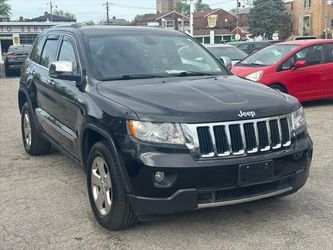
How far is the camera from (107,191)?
4.00 metres

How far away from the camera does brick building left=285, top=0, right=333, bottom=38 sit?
2677 inches

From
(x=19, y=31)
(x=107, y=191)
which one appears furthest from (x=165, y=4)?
(x=107, y=191)

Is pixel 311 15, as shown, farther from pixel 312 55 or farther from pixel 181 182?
pixel 181 182

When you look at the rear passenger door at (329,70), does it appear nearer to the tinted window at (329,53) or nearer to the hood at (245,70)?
the tinted window at (329,53)

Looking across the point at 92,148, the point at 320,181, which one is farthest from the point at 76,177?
the point at 320,181

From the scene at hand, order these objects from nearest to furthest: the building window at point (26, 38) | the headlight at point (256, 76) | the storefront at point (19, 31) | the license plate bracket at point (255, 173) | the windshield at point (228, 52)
A: the license plate bracket at point (255, 173), the headlight at point (256, 76), the windshield at point (228, 52), the storefront at point (19, 31), the building window at point (26, 38)

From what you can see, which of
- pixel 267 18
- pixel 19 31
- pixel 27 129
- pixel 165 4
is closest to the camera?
pixel 27 129

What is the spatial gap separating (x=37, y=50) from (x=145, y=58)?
2416 millimetres

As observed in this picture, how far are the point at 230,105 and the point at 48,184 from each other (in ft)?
8.62

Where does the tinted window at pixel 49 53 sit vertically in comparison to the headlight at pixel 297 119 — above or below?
above

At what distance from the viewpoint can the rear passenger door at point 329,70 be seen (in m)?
10.5

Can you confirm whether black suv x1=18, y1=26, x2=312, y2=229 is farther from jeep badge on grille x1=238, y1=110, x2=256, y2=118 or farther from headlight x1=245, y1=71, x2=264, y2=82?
headlight x1=245, y1=71, x2=264, y2=82

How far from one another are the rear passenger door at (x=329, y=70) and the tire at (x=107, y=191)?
7715 mm

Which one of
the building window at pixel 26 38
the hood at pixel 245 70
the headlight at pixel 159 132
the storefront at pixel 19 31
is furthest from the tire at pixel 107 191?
the building window at pixel 26 38
